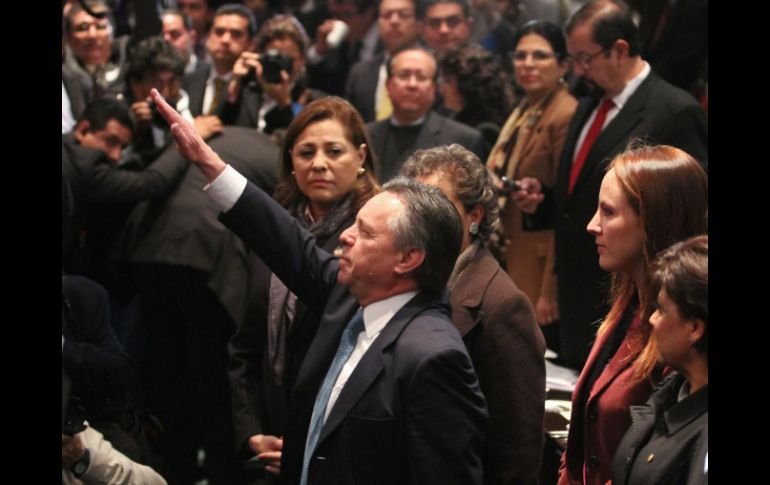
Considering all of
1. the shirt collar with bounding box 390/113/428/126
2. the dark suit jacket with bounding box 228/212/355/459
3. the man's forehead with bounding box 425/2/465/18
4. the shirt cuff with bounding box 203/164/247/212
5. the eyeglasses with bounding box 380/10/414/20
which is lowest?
the dark suit jacket with bounding box 228/212/355/459

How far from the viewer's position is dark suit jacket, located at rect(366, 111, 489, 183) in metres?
5.12

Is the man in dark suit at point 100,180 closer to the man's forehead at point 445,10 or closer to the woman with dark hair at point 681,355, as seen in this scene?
the man's forehead at point 445,10

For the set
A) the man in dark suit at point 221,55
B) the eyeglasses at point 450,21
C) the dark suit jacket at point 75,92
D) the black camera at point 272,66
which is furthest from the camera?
the eyeglasses at point 450,21

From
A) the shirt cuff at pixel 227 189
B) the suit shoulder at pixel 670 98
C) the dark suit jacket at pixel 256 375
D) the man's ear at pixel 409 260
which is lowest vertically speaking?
the dark suit jacket at pixel 256 375

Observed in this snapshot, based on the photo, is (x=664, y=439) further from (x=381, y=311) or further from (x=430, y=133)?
(x=430, y=133)

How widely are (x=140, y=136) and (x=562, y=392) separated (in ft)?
7.24

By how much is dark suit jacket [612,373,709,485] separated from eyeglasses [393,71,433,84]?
302 cm

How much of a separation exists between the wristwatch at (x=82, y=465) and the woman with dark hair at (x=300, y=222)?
44cm

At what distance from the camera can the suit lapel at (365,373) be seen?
2.66 meters

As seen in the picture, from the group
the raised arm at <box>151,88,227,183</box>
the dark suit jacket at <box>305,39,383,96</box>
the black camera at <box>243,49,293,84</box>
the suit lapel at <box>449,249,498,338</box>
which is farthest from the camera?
the dark suit jacket at <box>305,39,383,96</box>

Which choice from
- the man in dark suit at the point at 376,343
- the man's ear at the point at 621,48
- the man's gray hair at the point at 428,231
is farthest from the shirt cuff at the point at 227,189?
the man's ear at the point at 621,48

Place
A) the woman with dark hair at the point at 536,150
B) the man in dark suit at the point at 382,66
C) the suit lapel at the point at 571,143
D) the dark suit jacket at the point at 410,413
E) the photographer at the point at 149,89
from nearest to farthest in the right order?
the dark suit jacket at the point at 410,413 → the suit lapel at the point at 571,143 → the woman with dark hair at the point at 536,150 → the photographer at the point at 149,89 → the man in dark suit at the point at 382,66

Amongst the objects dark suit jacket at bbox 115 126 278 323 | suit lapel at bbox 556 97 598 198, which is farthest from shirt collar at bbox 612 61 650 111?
dark suit jacket at bbox 115 126 278 323

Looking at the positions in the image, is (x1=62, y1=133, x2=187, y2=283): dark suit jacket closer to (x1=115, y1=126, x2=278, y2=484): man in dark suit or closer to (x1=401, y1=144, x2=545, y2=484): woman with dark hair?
(x1=115, y1=126, x2=278, y2=484): man in dark suit
